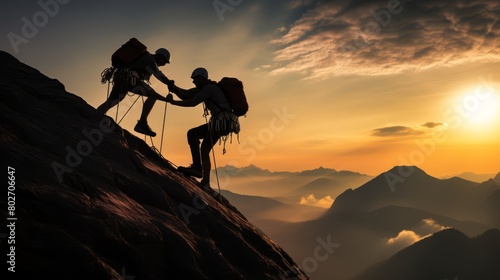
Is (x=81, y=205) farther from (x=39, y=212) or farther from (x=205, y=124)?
(x=205, y=124)

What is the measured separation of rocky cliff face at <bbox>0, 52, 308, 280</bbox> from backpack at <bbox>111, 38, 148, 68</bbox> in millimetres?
2166

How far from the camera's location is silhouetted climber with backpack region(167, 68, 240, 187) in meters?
13.8

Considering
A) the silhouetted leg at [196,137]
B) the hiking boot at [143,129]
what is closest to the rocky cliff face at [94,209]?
the silhouetted leg at [196,137]

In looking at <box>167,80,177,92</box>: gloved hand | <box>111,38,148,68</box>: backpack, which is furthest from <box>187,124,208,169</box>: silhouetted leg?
<box>111,38,148,68</box>: backpack

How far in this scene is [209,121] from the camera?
1422 cm

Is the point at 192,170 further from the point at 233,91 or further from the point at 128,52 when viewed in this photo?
the point at 128,52

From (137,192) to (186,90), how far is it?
17.9 ft

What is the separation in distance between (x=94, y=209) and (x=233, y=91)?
311 inches

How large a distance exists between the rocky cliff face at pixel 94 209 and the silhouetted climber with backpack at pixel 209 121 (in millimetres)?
1435

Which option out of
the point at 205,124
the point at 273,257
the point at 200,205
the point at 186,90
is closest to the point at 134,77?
the point at 186,90

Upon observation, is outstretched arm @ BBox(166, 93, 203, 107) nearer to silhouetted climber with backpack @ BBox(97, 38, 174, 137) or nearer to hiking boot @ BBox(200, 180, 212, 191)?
silhouetted climber with backpack @ BBox(97, 38, 174, 137)

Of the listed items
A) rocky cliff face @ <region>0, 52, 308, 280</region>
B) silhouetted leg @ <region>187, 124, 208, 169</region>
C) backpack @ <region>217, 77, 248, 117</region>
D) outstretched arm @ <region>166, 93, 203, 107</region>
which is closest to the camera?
rocky cliff face @ <region>0, 52, 308, 280</region>

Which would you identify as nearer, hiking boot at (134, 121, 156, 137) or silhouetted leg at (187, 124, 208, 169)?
silhouetted leg at (187, 124, 208, 169)

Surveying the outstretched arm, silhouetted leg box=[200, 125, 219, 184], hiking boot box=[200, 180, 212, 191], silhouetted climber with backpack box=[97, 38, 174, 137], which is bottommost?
hiking boot box=[200, 180, 212, 191]
